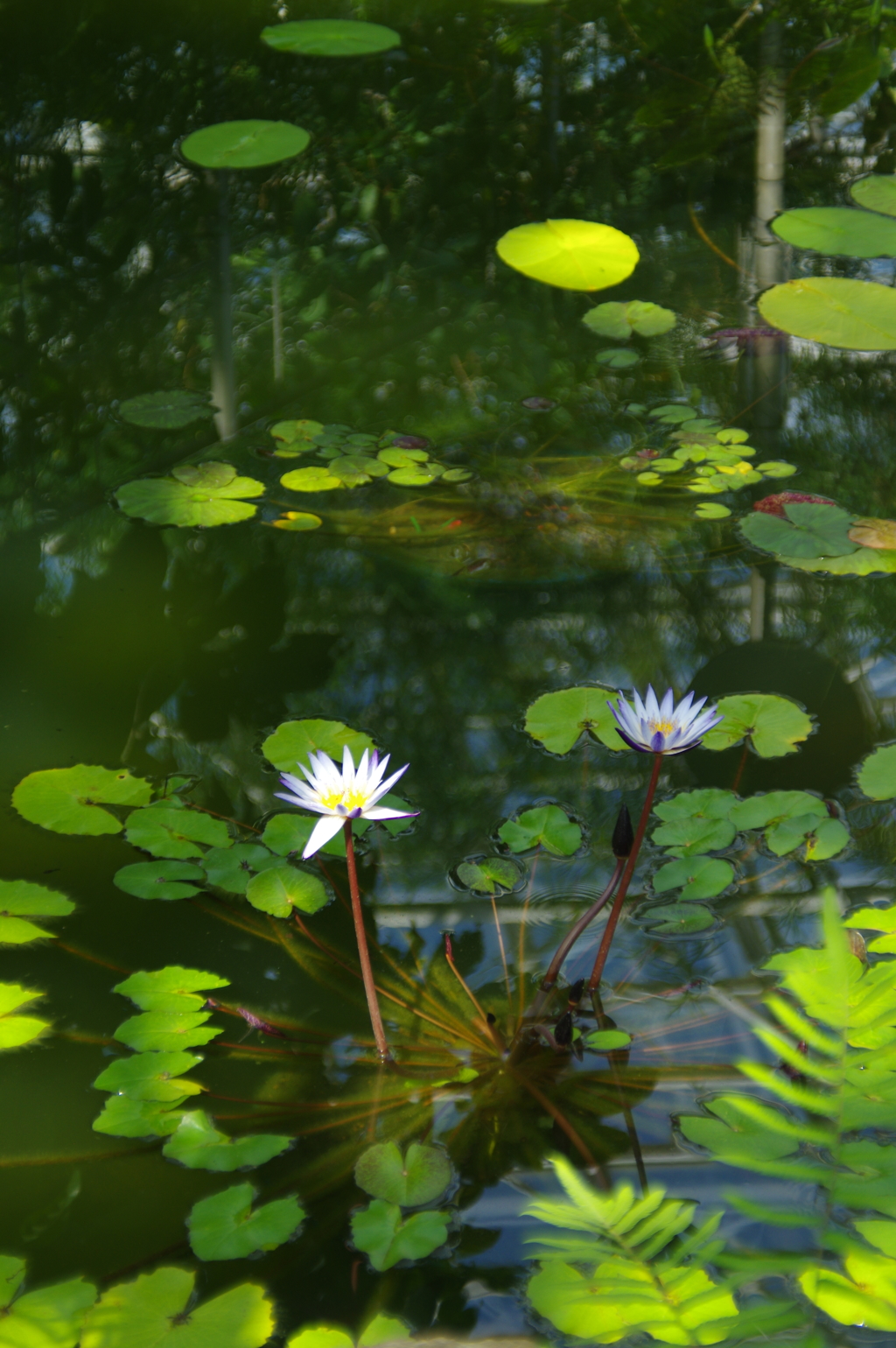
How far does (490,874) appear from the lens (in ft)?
4.47

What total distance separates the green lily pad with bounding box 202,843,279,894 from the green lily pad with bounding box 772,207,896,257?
2.16 metres

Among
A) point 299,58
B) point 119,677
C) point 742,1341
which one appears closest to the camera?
point 742,1341

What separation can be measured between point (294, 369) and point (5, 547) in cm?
79

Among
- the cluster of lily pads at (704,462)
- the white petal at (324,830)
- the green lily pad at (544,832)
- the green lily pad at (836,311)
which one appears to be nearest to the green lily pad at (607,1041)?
the green lily pad at (544,832)

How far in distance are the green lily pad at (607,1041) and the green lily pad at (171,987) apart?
417mm

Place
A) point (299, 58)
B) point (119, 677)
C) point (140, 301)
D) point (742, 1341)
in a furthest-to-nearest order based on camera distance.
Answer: point (299, 58), point (140, 301), point (119, 677), point (742, 1341)

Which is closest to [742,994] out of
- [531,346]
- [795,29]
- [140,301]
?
[531,346]

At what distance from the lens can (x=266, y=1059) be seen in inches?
46.4

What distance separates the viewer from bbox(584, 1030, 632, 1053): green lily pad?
3.83 feet

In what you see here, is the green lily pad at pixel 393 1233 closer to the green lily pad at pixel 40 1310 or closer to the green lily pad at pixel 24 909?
the green lily pad at pixel 40 1310

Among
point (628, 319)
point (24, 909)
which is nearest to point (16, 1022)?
point (24, 909)

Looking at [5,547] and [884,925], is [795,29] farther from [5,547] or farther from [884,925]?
[884,925]

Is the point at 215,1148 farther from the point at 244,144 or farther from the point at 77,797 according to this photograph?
the point at 244,144

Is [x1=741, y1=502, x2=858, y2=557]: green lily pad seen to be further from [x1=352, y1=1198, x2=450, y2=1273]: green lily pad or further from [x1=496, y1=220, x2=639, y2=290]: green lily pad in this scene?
[x1=352, y1=1198, x2=450, y2=1273]: green lily pad
